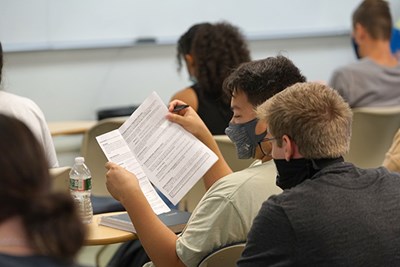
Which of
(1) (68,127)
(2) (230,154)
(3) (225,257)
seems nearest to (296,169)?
(3) (225,257)

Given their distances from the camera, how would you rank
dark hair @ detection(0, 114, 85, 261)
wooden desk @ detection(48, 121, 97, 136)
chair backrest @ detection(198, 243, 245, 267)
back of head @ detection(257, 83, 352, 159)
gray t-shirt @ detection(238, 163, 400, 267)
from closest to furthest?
1. dark hair @ detection(0, 114, 85, 261)
2. gray t-shirt @ detection(238, 163, 400, 267)
3. back of head @ detection(257, 83, 352, 159)
4. chair backrest @ detection(198, 243, 245, 267)
5. wooden desk @ detection(48, 121, 97, 136)

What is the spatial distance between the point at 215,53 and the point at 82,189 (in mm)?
1497

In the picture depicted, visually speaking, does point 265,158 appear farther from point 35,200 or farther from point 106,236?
point 35,200

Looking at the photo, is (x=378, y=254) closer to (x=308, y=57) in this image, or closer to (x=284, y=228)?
(x=284, y=228)

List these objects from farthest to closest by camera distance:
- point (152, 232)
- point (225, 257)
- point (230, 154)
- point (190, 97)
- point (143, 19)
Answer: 1. point (143, 19)
2. point (190, 97)
3. point (230, 154)
4. point (152, 232)
5. point (225, 257)

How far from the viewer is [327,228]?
1.91m

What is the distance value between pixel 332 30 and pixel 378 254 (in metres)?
4.80

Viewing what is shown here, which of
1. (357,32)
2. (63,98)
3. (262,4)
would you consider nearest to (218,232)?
(357,32)

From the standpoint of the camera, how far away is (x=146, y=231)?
243cm

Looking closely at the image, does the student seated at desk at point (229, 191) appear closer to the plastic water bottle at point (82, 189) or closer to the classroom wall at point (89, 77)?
the plastic water bottle at point (82, 189)

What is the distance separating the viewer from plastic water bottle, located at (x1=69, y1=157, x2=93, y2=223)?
9.24 feet

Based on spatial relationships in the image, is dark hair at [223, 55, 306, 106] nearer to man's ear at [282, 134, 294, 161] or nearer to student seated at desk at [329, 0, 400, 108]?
man's ear at [282, 134, 294, 161]

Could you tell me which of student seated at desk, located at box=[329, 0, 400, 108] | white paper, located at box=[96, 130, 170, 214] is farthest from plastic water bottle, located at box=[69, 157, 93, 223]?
student seated at desk, located at box=[329, 0, 400, 108]

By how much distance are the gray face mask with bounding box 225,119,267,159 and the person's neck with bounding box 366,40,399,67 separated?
2573 millimetres
